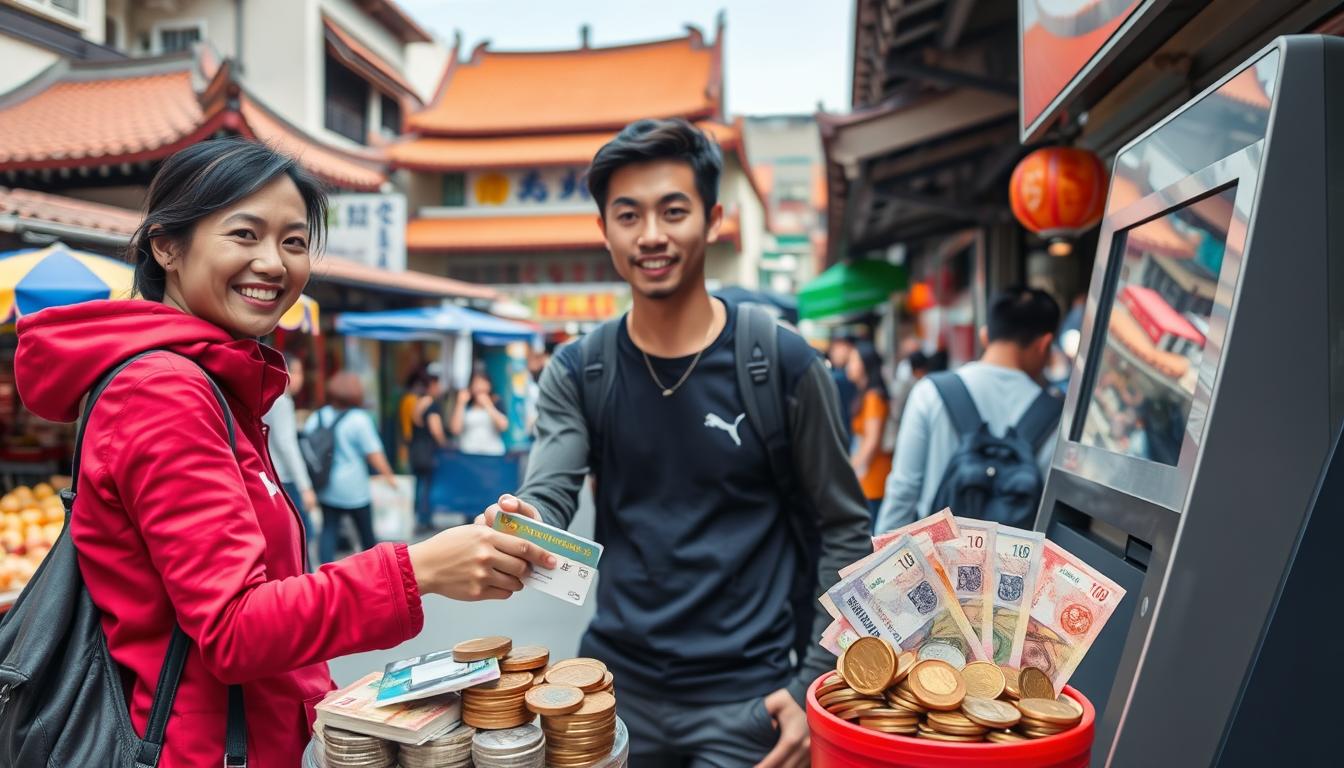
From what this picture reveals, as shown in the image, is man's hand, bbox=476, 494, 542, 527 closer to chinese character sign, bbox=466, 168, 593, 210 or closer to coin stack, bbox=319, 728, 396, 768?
coin stack, bbox=319, 728, 396, 768

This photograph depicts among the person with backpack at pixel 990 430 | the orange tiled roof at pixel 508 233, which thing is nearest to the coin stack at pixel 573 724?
the person with backpack at pixel 990 430

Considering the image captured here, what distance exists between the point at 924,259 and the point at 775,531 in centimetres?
1374

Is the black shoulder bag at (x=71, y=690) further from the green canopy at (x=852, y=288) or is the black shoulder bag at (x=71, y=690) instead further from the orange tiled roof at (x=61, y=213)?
the green canopy at (x=852, y=288)

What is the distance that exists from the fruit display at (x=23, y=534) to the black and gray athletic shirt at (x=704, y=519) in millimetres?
3182

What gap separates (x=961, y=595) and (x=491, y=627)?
217 inches

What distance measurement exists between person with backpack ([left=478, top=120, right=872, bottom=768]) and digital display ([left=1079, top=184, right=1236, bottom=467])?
59 cm

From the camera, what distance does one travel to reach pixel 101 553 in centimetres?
128

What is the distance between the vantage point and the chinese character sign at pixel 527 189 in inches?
936

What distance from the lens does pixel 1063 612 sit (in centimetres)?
121

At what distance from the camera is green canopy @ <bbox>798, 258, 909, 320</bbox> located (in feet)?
42.7

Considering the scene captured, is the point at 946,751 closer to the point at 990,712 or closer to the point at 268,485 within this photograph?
the point at 990,712

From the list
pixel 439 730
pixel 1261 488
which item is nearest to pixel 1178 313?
pixel 1261 488

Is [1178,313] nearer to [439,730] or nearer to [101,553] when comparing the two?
[439,730]

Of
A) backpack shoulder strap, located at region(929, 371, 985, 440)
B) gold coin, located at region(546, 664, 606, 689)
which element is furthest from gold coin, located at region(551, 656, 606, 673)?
backpack shoulder strap, located at region(929, 371, 985, 440)
